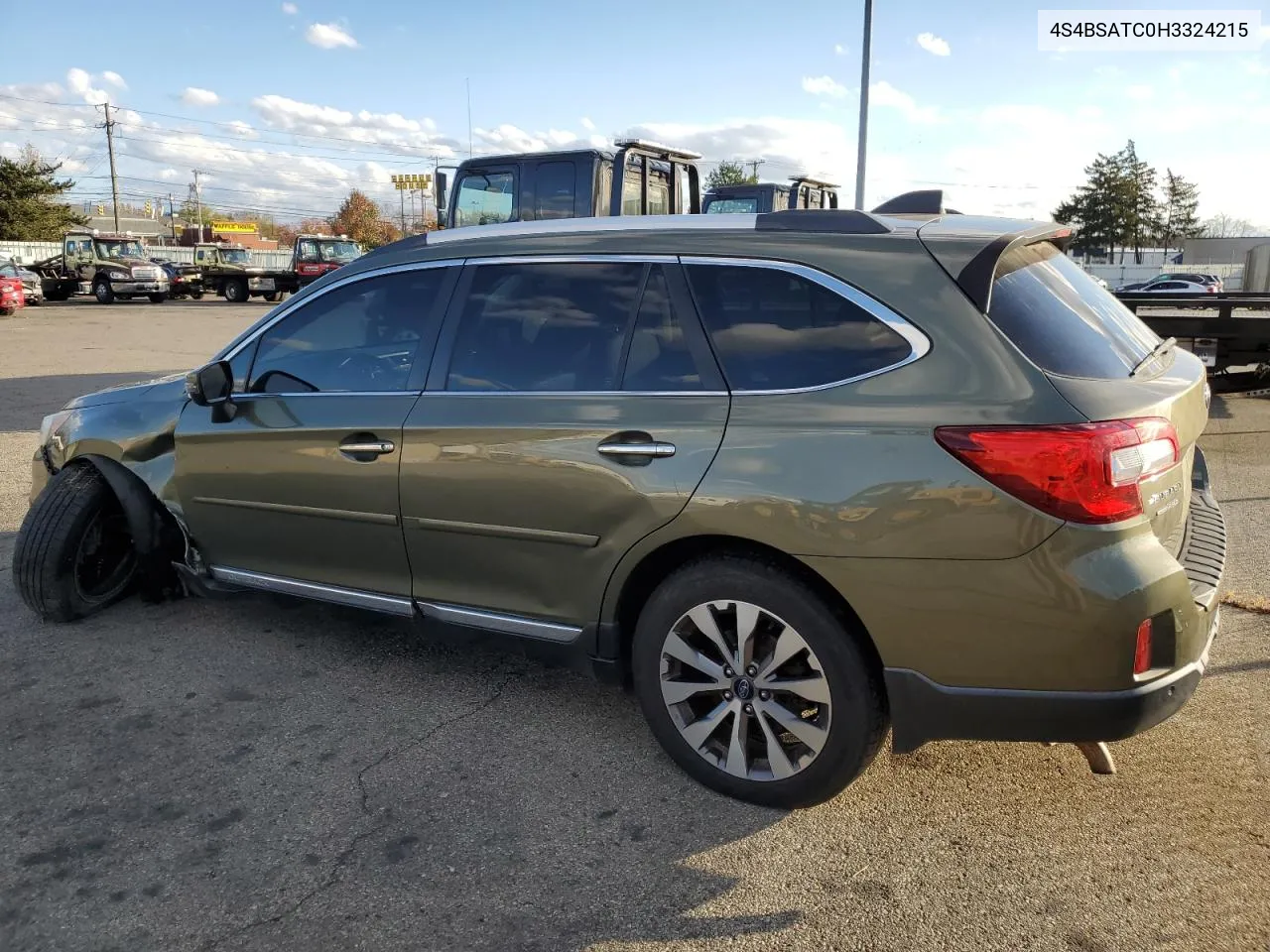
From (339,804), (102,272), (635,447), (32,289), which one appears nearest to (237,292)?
(102,272)

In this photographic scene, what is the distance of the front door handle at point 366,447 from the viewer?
3488 mm

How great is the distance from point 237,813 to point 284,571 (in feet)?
3.87

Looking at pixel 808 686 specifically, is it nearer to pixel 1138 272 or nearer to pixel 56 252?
pixel 56 252

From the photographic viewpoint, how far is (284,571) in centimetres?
394

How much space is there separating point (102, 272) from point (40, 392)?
25.2 metres

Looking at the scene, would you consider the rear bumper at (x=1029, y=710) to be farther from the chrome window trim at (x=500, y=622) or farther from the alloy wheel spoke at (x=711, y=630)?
the chrome window trim at (x=500, y=622)

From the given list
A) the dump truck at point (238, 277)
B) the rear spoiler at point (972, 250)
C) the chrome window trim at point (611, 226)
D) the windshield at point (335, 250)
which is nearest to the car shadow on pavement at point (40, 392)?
the chrome window trim at point (611, 226)

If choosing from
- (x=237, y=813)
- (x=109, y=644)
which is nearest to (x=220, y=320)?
(x=109, y=644)

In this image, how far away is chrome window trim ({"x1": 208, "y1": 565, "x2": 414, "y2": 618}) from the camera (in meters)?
3.65

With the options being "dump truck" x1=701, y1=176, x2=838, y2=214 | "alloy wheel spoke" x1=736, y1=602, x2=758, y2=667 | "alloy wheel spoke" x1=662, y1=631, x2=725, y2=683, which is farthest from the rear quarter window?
"dump truck" x1=701, y1=176, x2=838, y2=214

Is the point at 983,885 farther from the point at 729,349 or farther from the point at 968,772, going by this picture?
the point at 729,349

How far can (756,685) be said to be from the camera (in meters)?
2.88

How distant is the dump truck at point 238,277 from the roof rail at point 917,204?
3180 cm

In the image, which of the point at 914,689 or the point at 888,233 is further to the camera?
the point at 888,233
